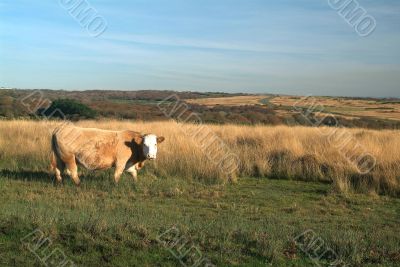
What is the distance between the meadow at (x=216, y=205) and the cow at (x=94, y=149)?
386 mm

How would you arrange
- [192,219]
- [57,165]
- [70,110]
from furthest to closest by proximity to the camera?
[70,110] < [57,165] < [192,219]

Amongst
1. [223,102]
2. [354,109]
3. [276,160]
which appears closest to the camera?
[276,160]

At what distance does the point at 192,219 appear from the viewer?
8.52 m

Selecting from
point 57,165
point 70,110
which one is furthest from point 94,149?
point 70,110

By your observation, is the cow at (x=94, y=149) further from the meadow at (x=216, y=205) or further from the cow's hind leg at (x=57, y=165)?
the meadow at (x=216, y=205)

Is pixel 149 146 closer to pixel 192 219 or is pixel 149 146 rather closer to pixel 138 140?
pixel 138 140

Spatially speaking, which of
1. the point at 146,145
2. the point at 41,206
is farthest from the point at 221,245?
A: the point at 146,145

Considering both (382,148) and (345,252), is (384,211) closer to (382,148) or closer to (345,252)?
(345,252)

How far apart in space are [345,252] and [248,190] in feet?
18.8

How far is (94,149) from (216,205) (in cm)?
388

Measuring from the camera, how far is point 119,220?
7742 millimetres

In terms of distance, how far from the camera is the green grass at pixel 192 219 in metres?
6.20

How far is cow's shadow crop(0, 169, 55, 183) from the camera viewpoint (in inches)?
492

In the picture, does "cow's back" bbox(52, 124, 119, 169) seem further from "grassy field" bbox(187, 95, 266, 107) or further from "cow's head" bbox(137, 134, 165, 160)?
"grassy field" bbox(187, 95, 266, 107)
